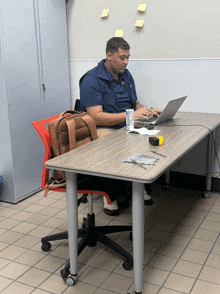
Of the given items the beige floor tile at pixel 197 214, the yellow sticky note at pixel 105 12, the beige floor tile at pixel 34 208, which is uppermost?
the yellow sticky note at pixel 105 12

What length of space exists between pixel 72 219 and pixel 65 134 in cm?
53

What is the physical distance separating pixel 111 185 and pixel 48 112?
1.50 m

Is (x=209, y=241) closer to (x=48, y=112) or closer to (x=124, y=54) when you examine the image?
(x=124, y=54)

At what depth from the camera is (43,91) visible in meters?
3.30

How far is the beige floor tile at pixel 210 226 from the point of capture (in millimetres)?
2607

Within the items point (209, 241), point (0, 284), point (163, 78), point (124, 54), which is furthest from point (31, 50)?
point (209, 241)

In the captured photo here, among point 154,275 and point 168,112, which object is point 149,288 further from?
Answer: point 168,112

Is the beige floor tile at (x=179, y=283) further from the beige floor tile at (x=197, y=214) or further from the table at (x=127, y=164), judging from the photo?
the beige floor tile at (x=197, y=214)

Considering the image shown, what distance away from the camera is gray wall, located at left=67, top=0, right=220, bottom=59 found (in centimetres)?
300

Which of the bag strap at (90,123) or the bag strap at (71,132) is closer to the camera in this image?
the bag strap at (71,132)

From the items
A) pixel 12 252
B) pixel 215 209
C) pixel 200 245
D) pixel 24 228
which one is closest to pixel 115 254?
pixel 200 245

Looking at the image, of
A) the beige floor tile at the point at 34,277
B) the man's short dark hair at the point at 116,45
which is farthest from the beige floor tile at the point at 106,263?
the man's short dark hair at the point at 116,45

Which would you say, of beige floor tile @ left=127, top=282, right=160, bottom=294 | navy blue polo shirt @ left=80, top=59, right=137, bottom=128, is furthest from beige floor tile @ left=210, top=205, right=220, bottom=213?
beige floor tile @ left=127, top=282, right=160, bottom=294

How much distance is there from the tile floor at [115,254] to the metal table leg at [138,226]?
187 mm
